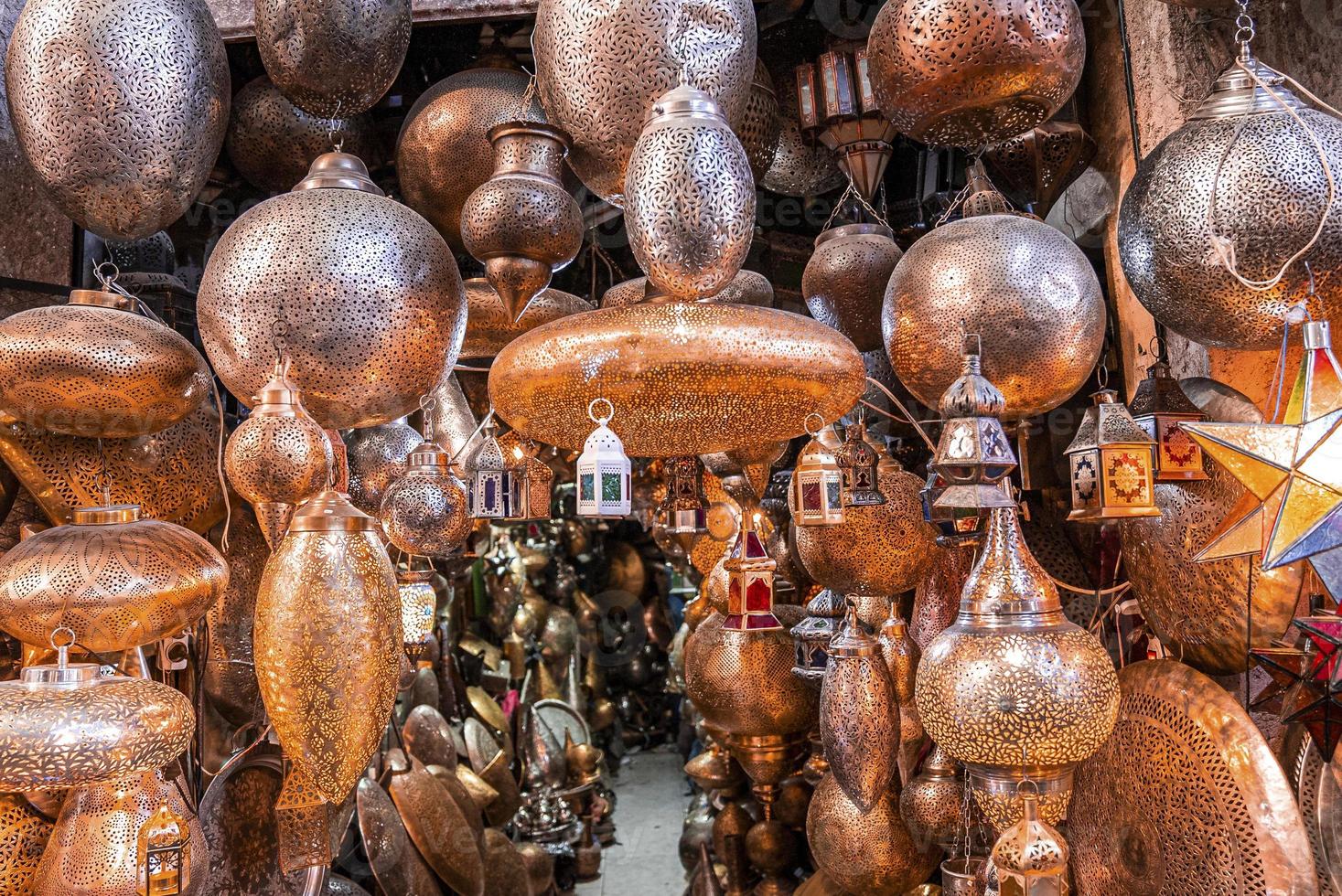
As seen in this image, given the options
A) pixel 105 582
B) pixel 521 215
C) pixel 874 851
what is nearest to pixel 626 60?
pixel 521 215

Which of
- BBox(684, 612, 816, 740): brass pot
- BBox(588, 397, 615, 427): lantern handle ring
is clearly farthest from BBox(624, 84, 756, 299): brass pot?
BBox(684, 612, 816, 740): brass pot

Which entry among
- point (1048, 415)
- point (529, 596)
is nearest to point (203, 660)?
point (1048, 415)

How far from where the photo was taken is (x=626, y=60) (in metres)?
1.32

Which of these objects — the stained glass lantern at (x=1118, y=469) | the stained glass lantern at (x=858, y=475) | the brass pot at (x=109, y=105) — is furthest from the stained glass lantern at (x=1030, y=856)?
the brass pot at (x=109, y=105)

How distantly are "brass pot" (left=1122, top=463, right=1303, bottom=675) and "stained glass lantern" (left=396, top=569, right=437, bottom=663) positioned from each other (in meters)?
1.37

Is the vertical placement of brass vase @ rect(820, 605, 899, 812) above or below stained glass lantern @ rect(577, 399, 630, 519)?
below

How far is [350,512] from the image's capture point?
1.33 m

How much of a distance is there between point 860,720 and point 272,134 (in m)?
1.64

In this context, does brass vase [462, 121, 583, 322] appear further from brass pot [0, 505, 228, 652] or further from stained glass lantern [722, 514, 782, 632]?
stained glass lantern [722, 514, 782, 632]

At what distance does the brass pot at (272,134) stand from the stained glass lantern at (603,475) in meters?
1.09

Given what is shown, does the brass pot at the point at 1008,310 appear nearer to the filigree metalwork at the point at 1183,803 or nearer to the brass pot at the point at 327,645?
the filigree metalwork at the point at 1183,803

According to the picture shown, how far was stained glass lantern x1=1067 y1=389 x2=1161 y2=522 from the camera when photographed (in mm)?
1354

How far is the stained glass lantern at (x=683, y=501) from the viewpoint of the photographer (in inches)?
80.0

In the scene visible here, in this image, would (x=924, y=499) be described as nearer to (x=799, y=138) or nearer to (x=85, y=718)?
(x=799, y=138)
